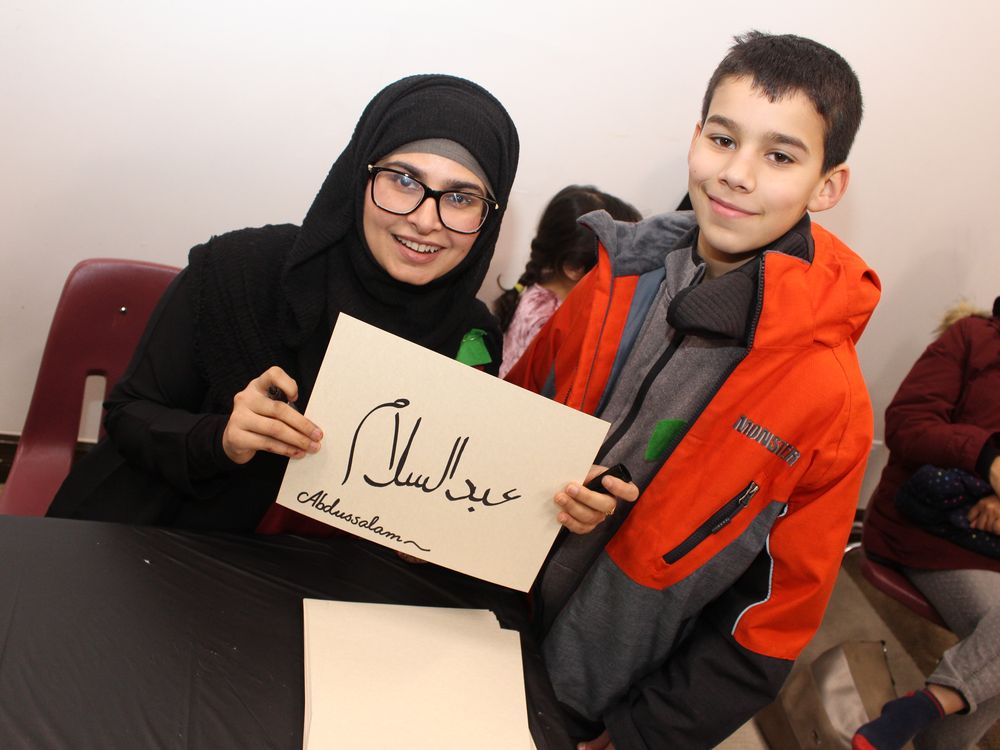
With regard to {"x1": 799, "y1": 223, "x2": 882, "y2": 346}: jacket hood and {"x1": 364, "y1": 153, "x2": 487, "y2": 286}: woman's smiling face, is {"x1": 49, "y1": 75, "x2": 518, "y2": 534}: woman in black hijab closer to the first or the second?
{"x1": 364, "y1": 153, "x2": 487, "y2": 286}: woman's smiling face

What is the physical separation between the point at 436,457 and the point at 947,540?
5.99ft

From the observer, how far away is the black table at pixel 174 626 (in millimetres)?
904

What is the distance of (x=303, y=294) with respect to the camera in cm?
142

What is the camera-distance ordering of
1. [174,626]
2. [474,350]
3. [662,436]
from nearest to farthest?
1. [174,626]
2. [662,436]
3. [474,350]

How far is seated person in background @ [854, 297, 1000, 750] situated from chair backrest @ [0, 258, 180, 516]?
2.04 meters

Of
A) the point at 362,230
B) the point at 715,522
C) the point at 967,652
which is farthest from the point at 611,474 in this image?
the point at 967,652

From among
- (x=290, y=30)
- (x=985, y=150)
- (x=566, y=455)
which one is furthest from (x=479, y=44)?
(x=985, y=150)

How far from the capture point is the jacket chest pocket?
3.98ft

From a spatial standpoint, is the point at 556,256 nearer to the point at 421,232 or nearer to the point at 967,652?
the point at 421,232

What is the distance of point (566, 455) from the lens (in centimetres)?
108

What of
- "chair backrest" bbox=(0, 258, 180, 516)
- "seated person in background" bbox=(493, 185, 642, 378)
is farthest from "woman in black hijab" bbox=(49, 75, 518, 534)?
"seated person in background" bbox=(493, 185, 642, 378)

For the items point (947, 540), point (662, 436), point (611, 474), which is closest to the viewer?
point (611, 474)

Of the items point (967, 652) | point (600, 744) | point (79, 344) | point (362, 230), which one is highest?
point (362, 230)

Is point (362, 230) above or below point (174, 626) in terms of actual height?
above
